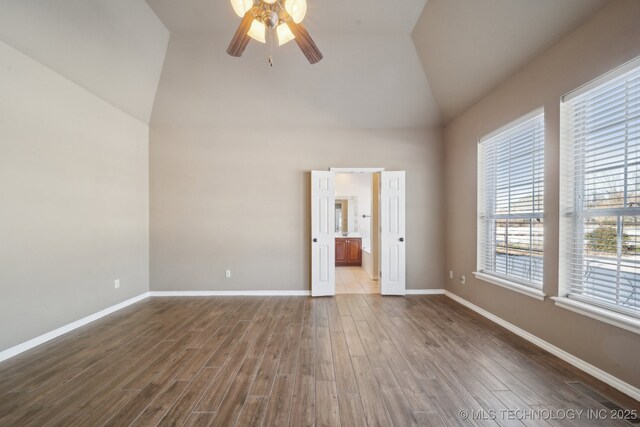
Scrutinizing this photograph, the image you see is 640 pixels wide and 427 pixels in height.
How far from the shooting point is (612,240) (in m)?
2.07

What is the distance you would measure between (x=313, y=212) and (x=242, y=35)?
278cm

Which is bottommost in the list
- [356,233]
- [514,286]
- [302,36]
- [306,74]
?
[514,286]

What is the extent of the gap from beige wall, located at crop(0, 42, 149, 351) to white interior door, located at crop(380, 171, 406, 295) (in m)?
4.20

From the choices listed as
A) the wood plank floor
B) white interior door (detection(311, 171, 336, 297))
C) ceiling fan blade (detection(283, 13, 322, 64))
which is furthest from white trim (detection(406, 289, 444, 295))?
ceiling fan blade (detection(283, 13, 322, 64))

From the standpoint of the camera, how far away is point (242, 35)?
213 cm

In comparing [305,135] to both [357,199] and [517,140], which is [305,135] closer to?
[517,140]

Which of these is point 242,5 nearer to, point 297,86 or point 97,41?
point 297,86

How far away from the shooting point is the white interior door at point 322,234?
4.39 meters

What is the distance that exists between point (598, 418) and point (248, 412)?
2.35 m

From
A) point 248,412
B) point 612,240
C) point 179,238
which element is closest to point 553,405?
point 612,240

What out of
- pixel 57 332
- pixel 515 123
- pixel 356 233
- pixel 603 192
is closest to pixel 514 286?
pixel 603 192

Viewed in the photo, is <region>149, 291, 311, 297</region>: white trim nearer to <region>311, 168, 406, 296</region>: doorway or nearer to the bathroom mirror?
<region>311, 168, 406, 296</region>: doorway

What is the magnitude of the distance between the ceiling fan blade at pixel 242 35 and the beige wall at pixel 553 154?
Answer: 9.34 ft

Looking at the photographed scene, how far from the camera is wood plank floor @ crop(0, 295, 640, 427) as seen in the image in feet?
5.65
